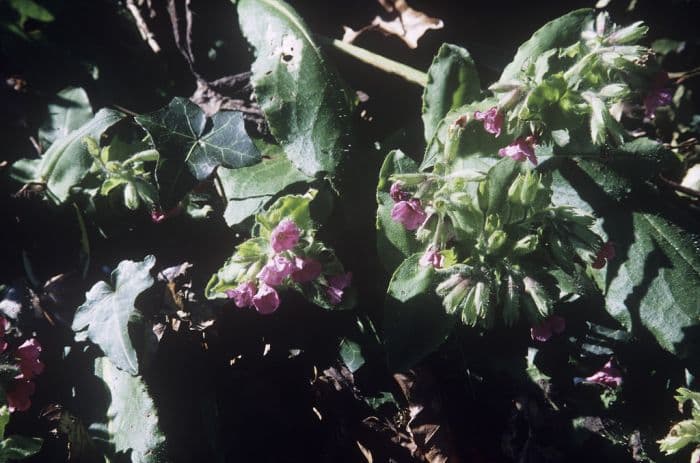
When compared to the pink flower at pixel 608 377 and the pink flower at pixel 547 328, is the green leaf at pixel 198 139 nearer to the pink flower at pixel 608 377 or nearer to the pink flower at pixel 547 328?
the pink flower at pixel 547 328

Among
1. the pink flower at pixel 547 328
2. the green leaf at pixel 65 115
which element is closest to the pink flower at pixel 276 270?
the pink flower at pixel 547 328

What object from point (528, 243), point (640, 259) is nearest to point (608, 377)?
point (640, 259)

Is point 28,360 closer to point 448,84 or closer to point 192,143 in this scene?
point 192,143

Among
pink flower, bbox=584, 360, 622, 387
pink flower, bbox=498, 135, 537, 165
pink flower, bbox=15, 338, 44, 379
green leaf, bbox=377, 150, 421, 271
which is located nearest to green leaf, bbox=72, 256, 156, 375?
pink flower, bbox=15, 338, 44, 379

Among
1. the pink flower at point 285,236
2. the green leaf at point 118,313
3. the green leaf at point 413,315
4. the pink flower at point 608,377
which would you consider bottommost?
the pink flower at point 608,377

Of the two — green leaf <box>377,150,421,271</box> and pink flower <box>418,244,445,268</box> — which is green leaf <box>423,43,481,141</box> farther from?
pink flower <box>418,244,445,268</box>

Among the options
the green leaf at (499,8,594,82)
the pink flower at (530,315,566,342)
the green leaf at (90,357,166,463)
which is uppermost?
the green leaf at (499,8,594,82)
